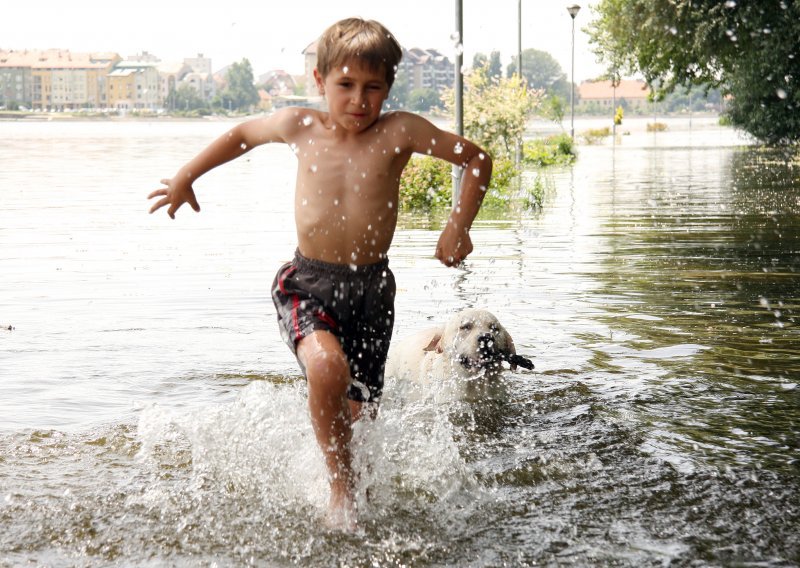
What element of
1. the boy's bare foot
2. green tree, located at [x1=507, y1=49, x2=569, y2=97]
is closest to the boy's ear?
the boy's bare foot

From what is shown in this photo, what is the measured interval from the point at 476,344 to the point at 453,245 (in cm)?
168

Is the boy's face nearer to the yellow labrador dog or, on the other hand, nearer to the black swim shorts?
the black swim shorts

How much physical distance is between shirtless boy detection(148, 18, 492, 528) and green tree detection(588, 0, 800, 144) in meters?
23.1

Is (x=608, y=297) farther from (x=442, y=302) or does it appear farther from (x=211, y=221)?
(x=211, y=221)

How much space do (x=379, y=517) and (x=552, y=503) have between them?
74 cm

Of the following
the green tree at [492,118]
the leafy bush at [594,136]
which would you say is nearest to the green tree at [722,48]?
the green tree at [492,118]

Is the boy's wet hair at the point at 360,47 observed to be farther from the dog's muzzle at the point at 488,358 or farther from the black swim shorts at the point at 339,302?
the dog's muzzle at the point at 488,358

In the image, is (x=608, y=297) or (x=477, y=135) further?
(x=477, y=135)

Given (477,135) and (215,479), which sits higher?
(477,135)

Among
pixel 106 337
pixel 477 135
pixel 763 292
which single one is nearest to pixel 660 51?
pixel 477 135

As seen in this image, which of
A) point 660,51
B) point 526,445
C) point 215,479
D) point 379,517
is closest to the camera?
point 379,517

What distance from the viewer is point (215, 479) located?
5.11m

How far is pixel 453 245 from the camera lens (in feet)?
15.5

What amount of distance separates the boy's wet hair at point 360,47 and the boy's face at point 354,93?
0.03 meters
